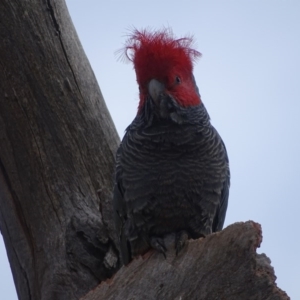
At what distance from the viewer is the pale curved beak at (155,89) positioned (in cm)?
464

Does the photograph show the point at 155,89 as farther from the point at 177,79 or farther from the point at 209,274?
the point at 209,274

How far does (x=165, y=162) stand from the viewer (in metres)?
4.54

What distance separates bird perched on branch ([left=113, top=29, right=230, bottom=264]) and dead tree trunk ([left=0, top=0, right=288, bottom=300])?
0.81 ft

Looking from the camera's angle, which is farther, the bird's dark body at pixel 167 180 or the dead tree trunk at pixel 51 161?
the dead tree trunk at pixel 51 161

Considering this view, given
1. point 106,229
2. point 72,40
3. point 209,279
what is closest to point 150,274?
point 209,279

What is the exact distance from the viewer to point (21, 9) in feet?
15.9

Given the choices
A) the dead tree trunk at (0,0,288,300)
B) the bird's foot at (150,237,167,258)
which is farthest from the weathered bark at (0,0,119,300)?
the bird's foot at (150,237,167,258)

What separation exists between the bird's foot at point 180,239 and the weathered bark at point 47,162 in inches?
22.7

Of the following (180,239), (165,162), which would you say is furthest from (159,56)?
(180,239)

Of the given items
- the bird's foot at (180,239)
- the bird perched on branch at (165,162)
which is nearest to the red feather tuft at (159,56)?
the bird perched on branch at (165,162)

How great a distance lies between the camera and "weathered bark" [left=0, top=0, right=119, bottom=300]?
463 centimetres

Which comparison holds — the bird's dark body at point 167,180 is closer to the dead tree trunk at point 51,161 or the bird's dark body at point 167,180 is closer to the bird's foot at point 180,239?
the bird's foot at point 180,239

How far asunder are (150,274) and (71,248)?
0.96m

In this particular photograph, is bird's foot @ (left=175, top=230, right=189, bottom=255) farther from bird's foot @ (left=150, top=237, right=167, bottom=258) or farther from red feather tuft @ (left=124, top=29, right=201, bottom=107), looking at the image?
red feather tuft @ (left=124, top=29, right=201, bottom=107)
